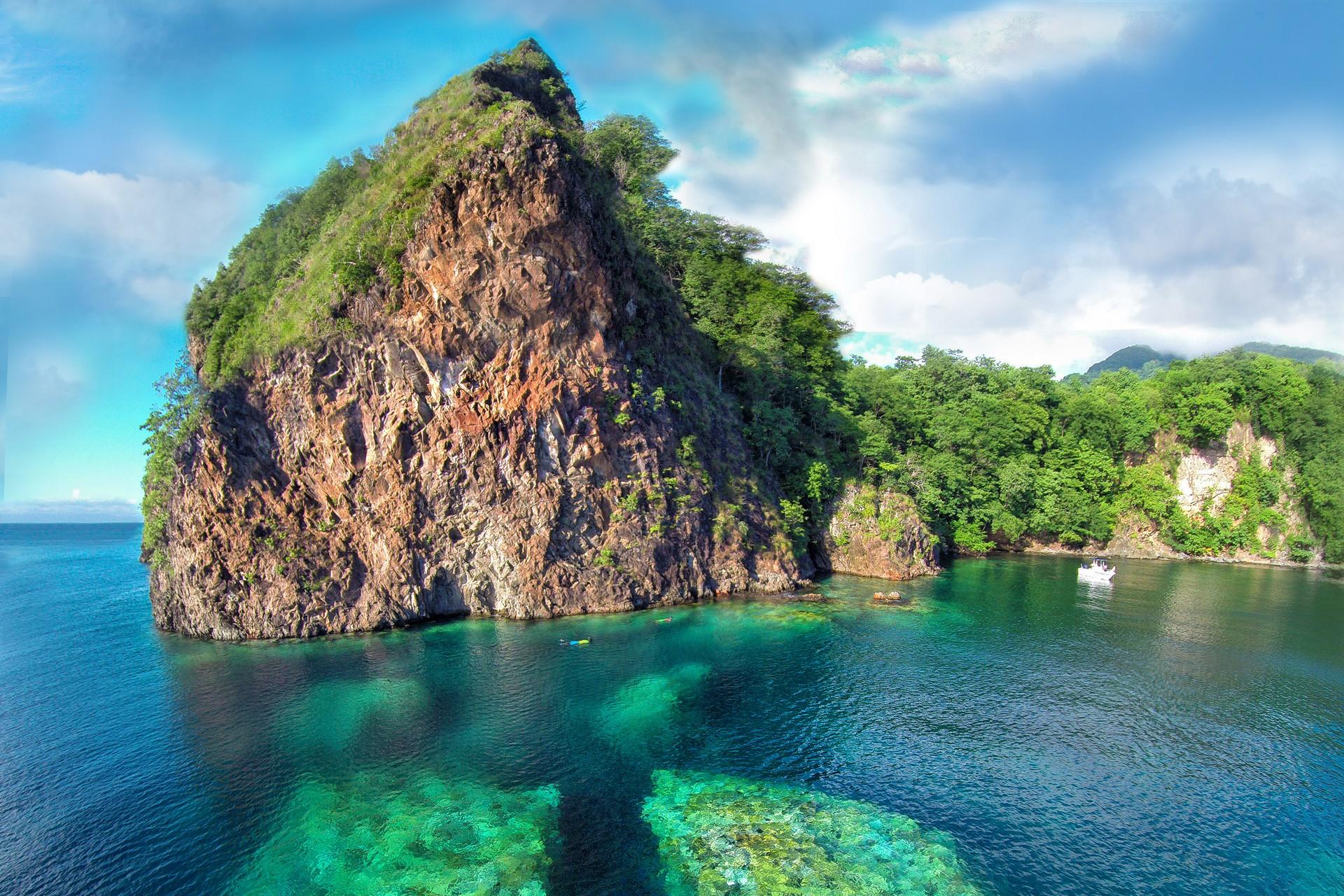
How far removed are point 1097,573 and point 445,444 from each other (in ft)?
189

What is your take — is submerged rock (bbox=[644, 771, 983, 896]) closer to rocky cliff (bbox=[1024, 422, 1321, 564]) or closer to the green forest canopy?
the green forest canopy

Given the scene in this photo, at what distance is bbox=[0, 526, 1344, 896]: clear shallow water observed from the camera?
2000 centimetres

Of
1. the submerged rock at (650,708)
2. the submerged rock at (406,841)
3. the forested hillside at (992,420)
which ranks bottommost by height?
the submerged rock at (406,841)

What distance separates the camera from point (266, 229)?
54250 millimetres

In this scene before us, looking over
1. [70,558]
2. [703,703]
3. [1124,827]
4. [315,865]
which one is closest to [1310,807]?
[1124,827]

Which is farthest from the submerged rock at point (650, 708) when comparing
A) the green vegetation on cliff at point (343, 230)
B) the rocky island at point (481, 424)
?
the green vegetation on cliff at point (343, 230)

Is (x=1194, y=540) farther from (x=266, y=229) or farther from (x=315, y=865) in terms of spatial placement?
(x=266, y=229)

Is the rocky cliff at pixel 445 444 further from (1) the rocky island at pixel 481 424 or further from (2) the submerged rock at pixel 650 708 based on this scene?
(2) the submerged rock at pixel 650 708

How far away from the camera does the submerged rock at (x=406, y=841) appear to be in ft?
61.2

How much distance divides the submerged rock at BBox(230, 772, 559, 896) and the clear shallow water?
0.10m

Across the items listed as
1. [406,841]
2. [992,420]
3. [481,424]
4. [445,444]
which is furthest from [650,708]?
[992,420]

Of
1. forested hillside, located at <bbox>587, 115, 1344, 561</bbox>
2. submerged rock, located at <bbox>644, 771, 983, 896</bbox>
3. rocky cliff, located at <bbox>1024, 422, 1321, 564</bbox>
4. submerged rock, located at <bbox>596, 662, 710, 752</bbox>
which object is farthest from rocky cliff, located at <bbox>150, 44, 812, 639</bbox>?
rocky cliff, located at <bbox>1024, 422, 1321, 564</bbox>

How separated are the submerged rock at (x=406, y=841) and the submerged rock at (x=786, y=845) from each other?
166 inches

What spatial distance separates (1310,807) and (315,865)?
34392 millimetres
